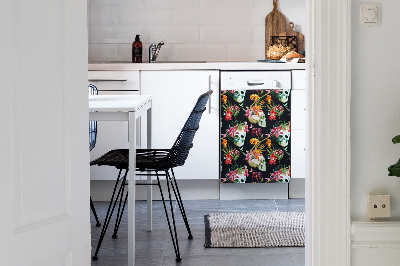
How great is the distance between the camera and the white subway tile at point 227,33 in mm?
4336

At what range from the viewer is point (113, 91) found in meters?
3.69

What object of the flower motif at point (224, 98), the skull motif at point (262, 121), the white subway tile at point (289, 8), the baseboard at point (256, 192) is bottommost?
the baseboard at point (256, 192)

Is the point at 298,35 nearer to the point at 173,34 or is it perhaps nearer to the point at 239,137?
the point at 173,34

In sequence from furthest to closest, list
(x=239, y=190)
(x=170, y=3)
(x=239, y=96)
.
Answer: (x=170, y=3) < (x=239, y=190) < (x=239, y=96)

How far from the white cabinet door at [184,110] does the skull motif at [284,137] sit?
1.58ft

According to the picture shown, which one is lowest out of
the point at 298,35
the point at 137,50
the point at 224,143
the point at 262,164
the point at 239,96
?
the point at 262,164

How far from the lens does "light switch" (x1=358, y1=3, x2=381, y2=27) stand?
1.60 metres

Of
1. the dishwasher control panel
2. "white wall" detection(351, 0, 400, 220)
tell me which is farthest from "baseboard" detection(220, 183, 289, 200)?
"white wall" detection(351, 0, 400, 220)

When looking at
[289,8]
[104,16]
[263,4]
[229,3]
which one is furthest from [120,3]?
[289,8]

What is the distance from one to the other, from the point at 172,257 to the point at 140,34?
93.7 inches

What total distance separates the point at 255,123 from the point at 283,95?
30 centimetres

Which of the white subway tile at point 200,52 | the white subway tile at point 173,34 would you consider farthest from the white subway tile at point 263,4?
the white subway tile at point 173,34

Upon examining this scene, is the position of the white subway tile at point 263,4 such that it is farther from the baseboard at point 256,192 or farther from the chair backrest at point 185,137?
the chair backrest at point 185,137

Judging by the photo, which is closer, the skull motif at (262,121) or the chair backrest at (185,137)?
the chair backrest at (185,137)
